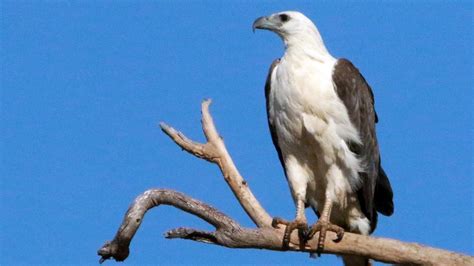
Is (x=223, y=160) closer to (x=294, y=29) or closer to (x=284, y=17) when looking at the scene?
(x=294, y=29)

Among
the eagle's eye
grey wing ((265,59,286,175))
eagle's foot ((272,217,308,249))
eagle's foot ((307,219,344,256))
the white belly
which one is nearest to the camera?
eagle's foot ((272,217,308,249))

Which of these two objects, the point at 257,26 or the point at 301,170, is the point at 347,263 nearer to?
the point at 301,170

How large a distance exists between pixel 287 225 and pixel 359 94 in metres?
1.47

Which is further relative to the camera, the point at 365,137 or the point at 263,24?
the point at 263,24

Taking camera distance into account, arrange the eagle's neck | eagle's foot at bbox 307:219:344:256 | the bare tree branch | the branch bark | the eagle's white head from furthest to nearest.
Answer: the eagle's white head → the eagle's neck → the bare tree branch → eagle's foot at bbox 307:219:344:256 → the branch bark

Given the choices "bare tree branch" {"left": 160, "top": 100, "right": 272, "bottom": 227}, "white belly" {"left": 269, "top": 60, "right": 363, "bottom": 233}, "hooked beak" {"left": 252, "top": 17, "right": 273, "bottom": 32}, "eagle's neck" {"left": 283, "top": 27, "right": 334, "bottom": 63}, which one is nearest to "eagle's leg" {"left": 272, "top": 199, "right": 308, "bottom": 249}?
"bare tree branch" {"left": 160, "top": 100, "right": 272, "bottom": 227}

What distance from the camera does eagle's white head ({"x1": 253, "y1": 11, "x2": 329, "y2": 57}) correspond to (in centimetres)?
966

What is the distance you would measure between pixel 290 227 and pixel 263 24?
2.07 metres

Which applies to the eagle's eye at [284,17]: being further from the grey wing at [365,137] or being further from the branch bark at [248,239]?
the branch bark at [248,239]

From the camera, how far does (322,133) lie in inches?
368

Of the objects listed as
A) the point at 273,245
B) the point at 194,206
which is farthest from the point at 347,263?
the point at 194,206

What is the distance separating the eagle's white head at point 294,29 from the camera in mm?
9664

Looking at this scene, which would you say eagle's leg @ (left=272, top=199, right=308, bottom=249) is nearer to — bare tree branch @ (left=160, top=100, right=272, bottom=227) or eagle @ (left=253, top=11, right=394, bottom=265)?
eagle @ (left=253, top=11, right=394, bottom=265)

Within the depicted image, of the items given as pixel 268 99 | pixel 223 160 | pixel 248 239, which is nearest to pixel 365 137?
pixel 268 99
